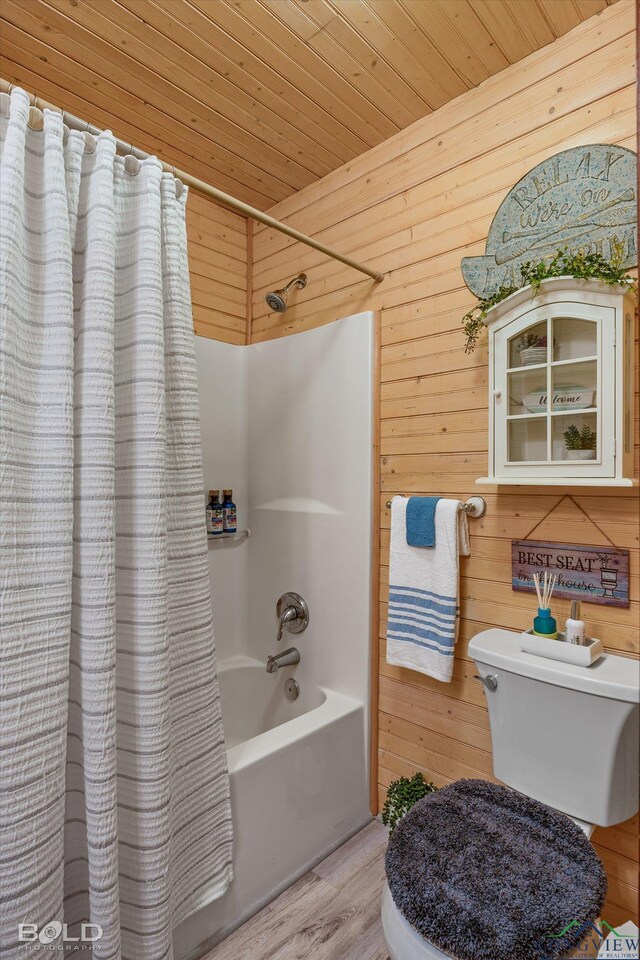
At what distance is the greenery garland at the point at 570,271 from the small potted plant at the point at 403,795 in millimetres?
1501

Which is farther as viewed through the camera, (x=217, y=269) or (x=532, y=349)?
(x=217, y=269)

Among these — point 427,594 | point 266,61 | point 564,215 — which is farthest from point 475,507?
point 266,61

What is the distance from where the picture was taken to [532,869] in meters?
1.06

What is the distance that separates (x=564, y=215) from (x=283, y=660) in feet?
6.03

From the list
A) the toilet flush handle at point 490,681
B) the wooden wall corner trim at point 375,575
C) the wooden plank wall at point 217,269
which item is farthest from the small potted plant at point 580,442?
the wooden plank wall at point 217,269

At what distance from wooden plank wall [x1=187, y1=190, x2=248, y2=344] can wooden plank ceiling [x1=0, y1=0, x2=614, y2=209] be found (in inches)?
14.3

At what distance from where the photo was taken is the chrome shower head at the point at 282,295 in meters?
2.27

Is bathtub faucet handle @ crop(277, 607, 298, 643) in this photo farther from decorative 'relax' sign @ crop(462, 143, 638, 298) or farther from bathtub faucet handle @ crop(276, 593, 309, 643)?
decorative 'relax' sign @ crop(462, 143, 638, 298)

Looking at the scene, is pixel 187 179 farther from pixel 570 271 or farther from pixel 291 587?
pixel 291 587

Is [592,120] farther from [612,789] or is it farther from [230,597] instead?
[230,597]

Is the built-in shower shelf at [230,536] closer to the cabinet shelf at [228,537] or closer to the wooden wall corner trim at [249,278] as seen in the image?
the cabinet shelf at [228,537]

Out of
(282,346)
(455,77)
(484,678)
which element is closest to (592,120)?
(455,77)

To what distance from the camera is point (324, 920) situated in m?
1.50

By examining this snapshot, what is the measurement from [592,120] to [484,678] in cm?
157
